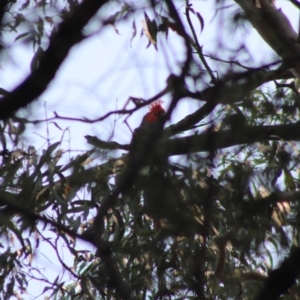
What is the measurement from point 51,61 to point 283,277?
521 mm

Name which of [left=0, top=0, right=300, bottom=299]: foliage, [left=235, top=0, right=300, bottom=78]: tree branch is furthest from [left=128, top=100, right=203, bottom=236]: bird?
[left=235, top=0, right=300, bottom=78]: tree branch

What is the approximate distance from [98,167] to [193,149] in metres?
0.53

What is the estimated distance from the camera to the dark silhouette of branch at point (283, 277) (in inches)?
38.2

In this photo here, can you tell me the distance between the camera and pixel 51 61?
3.74 feet

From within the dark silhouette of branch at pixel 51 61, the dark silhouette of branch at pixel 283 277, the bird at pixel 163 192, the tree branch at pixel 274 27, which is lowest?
the dark silhouette of branch at pixel 283 277

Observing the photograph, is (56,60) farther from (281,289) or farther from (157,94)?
(281,289)

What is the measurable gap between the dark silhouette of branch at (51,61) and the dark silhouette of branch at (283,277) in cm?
48

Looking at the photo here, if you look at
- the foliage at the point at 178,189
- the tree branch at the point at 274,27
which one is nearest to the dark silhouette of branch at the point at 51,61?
the foliage at the point at 178,189

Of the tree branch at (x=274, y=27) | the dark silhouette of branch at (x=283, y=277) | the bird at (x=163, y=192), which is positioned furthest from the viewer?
the tree branch at (x=274, y=27)

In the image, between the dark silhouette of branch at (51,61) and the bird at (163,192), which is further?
the bird at (163,192)

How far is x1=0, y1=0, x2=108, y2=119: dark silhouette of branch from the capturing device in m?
1.12

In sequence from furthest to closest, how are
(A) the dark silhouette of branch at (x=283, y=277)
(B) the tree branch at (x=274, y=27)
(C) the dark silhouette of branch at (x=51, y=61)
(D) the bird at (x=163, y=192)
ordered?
(B) the tree branch at (x=274, y=27), (D) the bird at (x=163, y=192), (C) the dark silhouette of branch at (x=51, y=61), (A) the dark silhouette of branch at (x=283, y=277)

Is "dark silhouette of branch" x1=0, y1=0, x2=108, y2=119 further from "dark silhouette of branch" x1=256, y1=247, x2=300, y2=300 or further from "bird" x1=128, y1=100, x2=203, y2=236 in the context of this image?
"dark silhouette of branch" x1=256, y1=247, x2=300, y2=300

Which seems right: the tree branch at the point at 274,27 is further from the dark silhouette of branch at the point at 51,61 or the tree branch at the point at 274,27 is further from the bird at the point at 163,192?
the dark silhouette of branch at the point at 51,61
